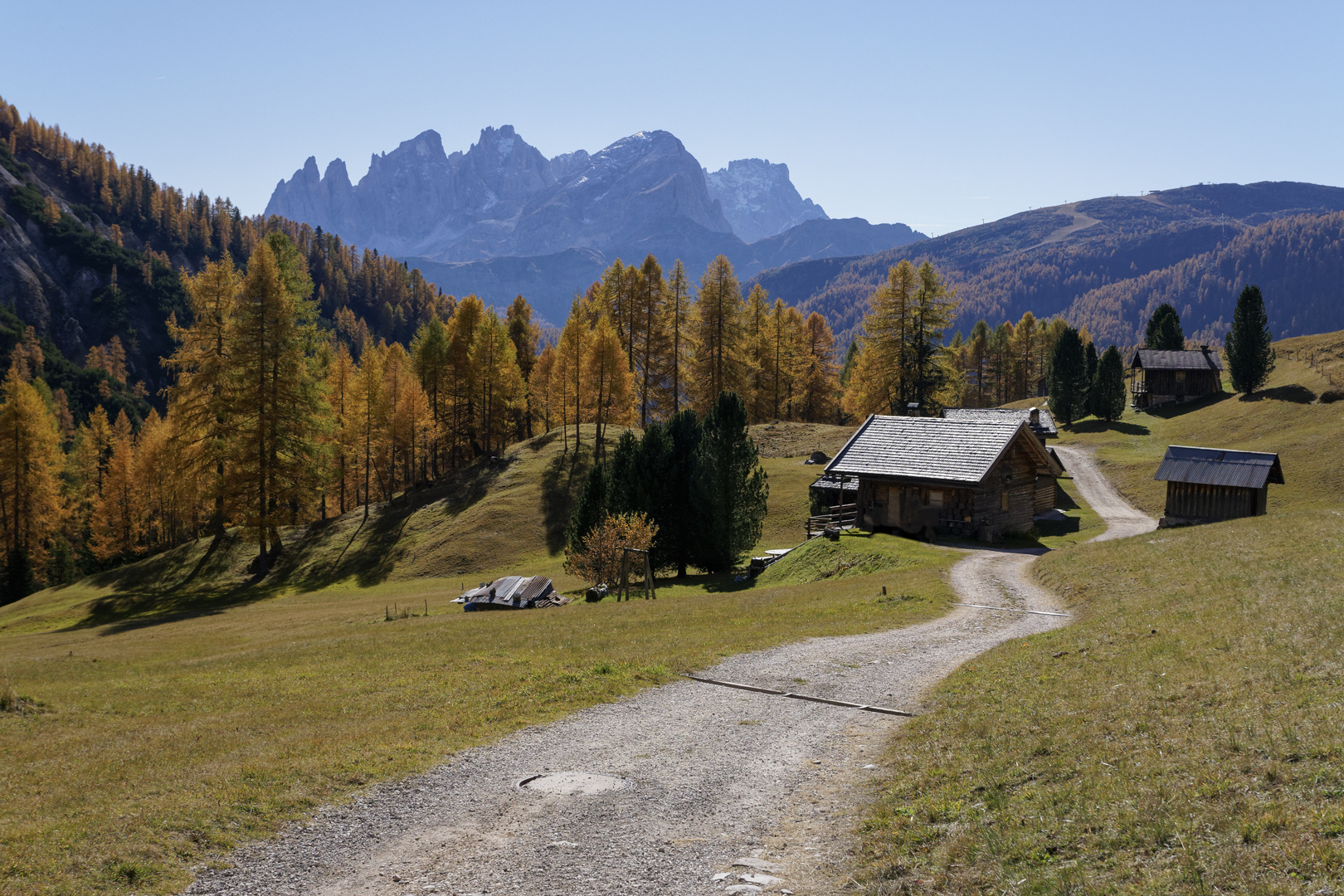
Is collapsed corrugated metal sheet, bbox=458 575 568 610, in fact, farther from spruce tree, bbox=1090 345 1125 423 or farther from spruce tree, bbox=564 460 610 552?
spruce tree, bbox=1090 345 1125 423

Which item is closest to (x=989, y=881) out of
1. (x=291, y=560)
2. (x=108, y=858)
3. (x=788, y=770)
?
(x=788, y=770)

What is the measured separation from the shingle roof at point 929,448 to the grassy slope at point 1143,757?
20.4 m

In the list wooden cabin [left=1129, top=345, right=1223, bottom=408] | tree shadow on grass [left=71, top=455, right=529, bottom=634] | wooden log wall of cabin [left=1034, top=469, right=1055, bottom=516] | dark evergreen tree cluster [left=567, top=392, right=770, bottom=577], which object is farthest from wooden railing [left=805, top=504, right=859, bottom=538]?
wooden cabin [left=1129, top=345, right=1223, bottom=408]

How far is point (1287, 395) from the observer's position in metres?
75.1

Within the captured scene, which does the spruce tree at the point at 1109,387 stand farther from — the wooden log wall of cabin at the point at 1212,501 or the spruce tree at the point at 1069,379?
the wooden log wall of cabin at the point at 1212,501

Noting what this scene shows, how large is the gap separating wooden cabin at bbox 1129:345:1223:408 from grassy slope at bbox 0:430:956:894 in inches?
2522

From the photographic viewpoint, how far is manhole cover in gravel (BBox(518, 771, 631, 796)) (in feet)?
38.9

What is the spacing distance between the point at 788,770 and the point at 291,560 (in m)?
56.0

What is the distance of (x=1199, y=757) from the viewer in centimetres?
963

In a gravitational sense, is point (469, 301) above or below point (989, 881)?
above

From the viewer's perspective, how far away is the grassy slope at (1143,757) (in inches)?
304

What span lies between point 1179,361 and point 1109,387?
11.9 m

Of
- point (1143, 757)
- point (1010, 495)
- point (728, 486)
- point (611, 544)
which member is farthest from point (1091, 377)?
point (1143, 757)

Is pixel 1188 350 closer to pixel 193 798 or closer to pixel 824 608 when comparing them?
pixel 824 608
